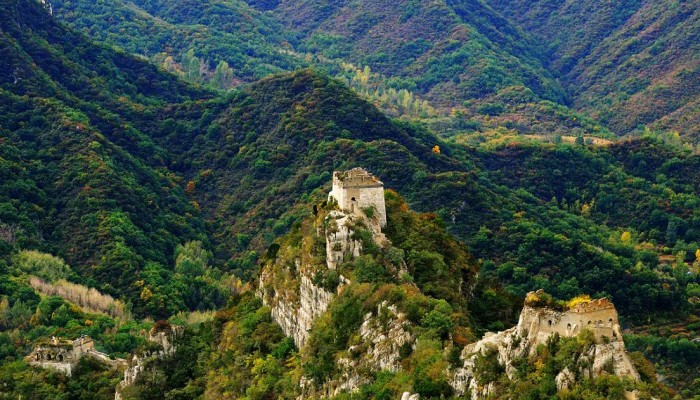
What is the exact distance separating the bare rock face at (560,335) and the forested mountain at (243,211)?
7.21 m

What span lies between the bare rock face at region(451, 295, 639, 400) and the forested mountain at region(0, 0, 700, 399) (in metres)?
7.21

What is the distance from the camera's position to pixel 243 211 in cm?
14762

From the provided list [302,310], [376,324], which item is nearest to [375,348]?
[376,324]

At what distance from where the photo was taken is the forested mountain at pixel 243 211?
8075cm

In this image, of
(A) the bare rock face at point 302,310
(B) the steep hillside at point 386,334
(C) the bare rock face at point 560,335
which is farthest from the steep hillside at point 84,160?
(C) the bare rock face at point 560,335

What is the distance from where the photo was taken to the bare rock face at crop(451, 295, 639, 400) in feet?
158

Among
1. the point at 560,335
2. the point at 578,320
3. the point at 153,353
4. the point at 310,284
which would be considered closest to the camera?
the point at 578,320

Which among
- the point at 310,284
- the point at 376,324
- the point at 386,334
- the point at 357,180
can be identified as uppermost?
the point at 357,180

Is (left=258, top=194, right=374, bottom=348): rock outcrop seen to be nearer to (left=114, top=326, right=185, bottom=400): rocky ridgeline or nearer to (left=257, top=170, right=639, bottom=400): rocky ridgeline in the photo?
(left=257, top=170, right=639, bottom=400): rocky ridgeline

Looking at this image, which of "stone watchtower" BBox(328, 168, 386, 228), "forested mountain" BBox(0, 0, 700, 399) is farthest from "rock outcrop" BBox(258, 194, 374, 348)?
"forested mountain" BBox(0, 0, 700, 399)

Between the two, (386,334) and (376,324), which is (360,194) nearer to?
(376,324)

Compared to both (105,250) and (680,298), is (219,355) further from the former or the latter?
(680,298)

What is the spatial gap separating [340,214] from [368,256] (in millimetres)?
4750

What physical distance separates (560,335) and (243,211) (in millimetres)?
99930
